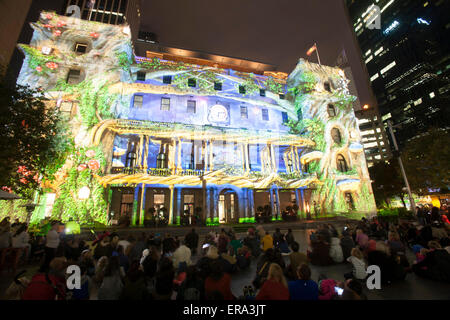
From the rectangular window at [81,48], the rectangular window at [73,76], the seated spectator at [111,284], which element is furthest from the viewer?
the rectangular window at [81,48]

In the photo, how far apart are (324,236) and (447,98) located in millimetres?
66576

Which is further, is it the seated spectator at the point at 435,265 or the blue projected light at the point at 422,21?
the blue projected light at the point at 422,21

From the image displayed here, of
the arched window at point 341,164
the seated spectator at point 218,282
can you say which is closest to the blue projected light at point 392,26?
the arched window at point 341,164

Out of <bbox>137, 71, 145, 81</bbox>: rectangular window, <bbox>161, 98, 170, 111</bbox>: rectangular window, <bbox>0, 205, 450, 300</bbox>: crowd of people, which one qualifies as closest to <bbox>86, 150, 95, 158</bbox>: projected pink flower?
<bbox>161, 98, 170, 111</bbox>: rectangular window

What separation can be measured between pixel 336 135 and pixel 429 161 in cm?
1111

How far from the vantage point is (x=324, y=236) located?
900cm

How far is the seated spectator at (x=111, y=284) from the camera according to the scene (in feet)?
13.9

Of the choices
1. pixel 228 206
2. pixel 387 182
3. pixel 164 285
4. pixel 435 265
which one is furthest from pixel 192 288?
pixel 387 182

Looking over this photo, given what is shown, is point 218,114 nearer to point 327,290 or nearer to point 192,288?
point 327,290

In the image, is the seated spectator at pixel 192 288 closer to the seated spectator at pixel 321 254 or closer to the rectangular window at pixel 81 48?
the seated spectator at pixel 321 254

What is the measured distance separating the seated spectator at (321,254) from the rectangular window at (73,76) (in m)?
30.0

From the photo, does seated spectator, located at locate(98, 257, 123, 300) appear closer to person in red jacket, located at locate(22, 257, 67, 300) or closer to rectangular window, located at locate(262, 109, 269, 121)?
person in red jacket, located at locate(22, 257, 67, 300)

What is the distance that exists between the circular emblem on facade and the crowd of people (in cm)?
2090

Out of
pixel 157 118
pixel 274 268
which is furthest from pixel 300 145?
pixel 274 268
